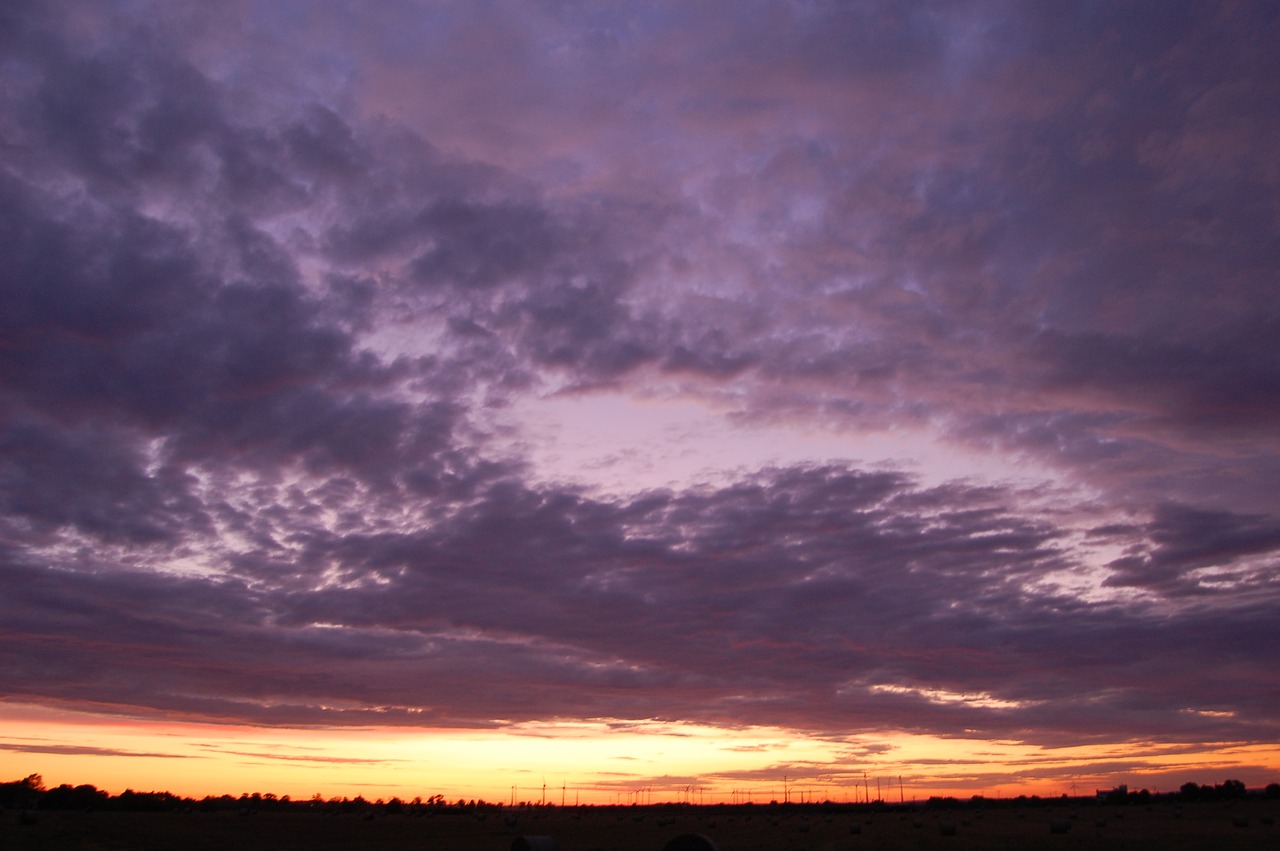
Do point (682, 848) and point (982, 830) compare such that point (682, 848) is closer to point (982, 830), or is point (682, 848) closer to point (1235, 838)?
point (1235, 838)

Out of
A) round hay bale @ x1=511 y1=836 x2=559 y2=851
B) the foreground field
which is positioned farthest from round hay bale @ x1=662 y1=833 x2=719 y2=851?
the foreground field

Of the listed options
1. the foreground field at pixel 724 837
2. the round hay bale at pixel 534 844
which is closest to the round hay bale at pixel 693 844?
the round hay bale at pixel 534 844

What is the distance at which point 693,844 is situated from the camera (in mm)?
39500

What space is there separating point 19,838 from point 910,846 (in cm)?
5594

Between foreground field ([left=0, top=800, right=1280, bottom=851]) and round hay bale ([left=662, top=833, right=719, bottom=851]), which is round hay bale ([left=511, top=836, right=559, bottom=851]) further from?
foreground field ([left=0, top=800, right=1280, bottom=851])

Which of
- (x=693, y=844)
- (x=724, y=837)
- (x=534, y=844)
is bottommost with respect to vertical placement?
(x=724, y=837)

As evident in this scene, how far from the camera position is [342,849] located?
201ft

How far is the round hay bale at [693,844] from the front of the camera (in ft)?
128

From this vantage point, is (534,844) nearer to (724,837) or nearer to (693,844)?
(693,844)

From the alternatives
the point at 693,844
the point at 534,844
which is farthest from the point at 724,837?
the point at 693,844

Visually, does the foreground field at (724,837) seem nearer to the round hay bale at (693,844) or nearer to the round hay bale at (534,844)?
the round hay bale at (534,844)

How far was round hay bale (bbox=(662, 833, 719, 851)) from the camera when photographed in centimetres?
3894

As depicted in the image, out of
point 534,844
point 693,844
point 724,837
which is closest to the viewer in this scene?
point 693,844

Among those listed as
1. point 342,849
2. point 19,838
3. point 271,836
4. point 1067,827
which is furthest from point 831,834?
point 19,838
